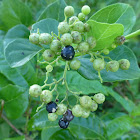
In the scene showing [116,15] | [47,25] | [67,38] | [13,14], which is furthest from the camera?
[13,14]

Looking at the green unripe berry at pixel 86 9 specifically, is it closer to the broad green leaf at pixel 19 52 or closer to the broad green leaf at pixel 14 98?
the broad green leaf at pixel 19 52

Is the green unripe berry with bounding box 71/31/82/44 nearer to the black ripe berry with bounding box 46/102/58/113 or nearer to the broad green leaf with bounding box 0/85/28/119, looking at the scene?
the black ripe berry with bounding box 46/102/58/113

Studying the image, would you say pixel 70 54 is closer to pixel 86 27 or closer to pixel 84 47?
pixel 84 47

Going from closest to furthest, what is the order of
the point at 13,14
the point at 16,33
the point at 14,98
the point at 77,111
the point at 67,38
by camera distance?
the point at 67,38 → the point at 77,111 → the point at 14,98 → the point at 16,33 → the point at 13,14

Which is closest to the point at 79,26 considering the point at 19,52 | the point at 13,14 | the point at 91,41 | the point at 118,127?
the point at 91,41

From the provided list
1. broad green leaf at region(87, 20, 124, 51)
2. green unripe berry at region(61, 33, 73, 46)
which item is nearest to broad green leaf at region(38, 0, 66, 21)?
broad green leaf at region(87, 20, 124, 51)

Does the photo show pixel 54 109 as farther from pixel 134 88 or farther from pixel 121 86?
pixel 134 88

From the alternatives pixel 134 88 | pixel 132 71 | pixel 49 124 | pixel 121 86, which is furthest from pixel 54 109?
pixel 134 88
